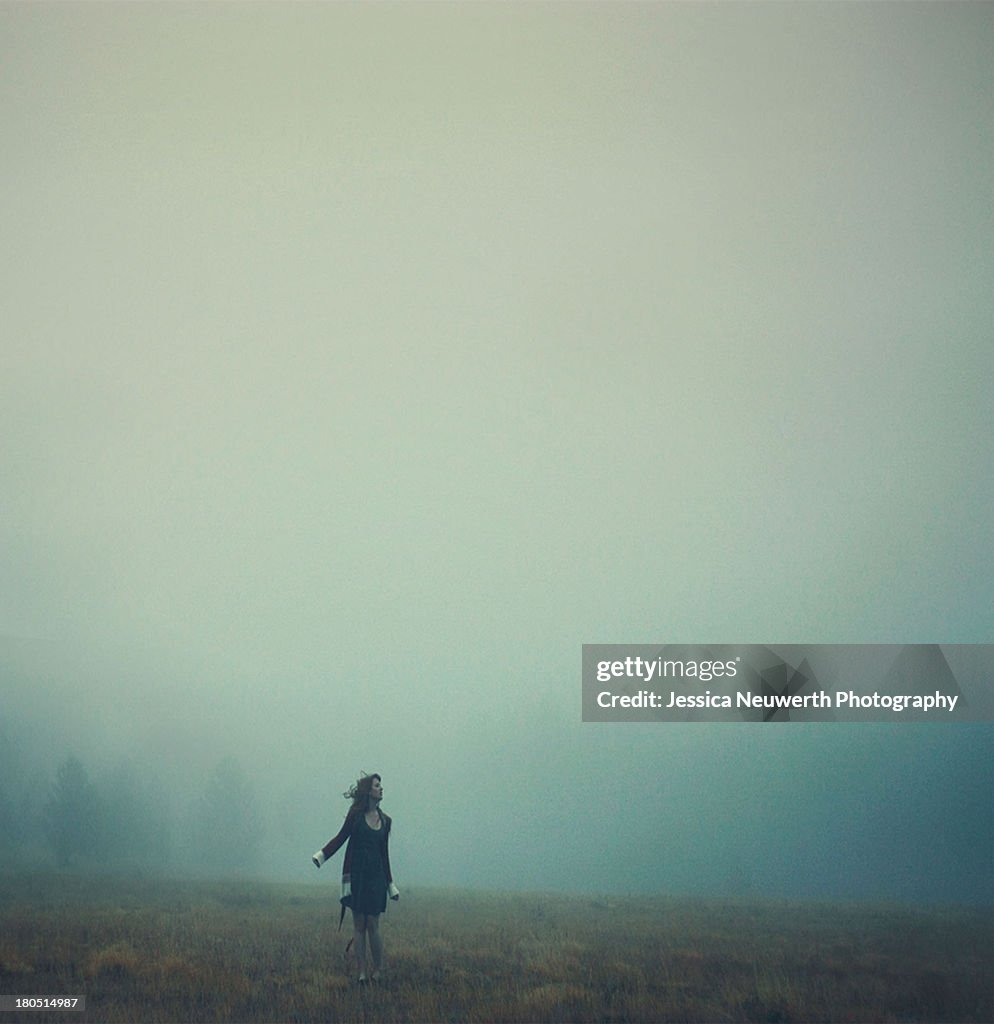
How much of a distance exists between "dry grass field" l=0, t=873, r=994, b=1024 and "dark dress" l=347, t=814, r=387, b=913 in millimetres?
627

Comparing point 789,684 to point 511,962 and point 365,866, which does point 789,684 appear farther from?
point 365,866

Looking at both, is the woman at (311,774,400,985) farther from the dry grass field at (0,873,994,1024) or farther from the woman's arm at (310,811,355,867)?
the dry grass field at (0,873,994,1024)

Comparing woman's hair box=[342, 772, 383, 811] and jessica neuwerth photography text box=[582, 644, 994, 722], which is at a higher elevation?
jessica neuwerth photography text box=[582, 644, 994, 722]

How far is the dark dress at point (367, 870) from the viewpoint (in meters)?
7.57

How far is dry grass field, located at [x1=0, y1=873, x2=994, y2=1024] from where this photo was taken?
24.1ft

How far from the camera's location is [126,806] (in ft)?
45.9

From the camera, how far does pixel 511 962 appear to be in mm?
8328

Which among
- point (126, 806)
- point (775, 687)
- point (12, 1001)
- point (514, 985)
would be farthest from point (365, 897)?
point (126, 806)

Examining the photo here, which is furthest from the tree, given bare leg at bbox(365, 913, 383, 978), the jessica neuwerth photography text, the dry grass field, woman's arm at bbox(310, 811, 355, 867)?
the jessica neuwerth photography text

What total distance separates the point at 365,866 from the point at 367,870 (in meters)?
0.03

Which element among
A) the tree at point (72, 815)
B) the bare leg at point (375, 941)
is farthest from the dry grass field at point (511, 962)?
the tree at point (72, 815)

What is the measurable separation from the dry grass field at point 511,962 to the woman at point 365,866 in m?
0.37

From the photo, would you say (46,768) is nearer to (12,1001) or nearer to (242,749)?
(242,749)

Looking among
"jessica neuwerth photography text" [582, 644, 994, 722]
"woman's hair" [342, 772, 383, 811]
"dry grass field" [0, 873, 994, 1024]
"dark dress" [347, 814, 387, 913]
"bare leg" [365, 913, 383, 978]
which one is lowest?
"dry grass field" [0, 873, 994, 1024]
